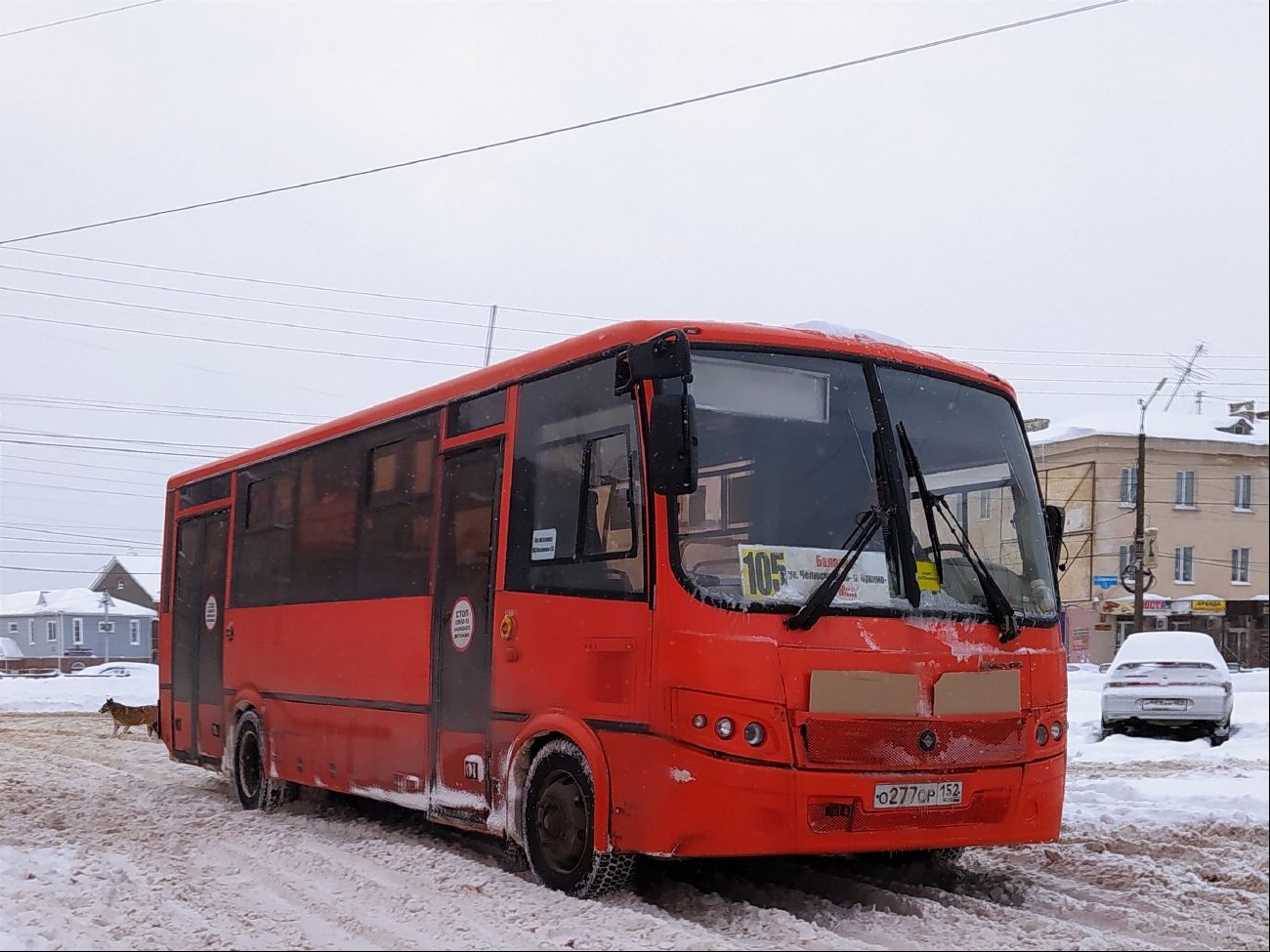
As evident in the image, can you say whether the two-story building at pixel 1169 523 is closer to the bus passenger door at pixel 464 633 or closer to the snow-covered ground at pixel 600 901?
the snow-covered ground at pixel 600 901

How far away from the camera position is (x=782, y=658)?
23.6 ft

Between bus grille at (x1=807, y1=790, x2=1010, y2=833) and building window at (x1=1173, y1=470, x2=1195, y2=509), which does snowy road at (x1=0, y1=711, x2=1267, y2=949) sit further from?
building window at (x1=1173, y1=470, x2=1195, y2=509)

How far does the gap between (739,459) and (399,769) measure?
405cm

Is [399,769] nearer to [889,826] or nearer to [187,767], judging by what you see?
[889,826]

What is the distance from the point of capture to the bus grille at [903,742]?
7.21 metres

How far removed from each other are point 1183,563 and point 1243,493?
25.3ft

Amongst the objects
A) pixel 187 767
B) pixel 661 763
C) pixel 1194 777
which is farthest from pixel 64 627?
pixel 661 763

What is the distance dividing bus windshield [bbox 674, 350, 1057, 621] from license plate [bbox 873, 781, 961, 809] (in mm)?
894

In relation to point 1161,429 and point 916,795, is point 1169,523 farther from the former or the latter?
point 916,795

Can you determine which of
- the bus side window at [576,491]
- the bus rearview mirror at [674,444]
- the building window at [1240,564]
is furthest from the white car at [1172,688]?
the building window at [1240,564]

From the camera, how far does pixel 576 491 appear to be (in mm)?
8250

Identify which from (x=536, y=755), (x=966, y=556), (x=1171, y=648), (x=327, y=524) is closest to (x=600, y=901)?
(x=536, y=755)

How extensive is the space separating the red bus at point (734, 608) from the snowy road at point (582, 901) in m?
0.38

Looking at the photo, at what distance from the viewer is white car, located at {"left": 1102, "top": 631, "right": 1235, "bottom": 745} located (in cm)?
2109
